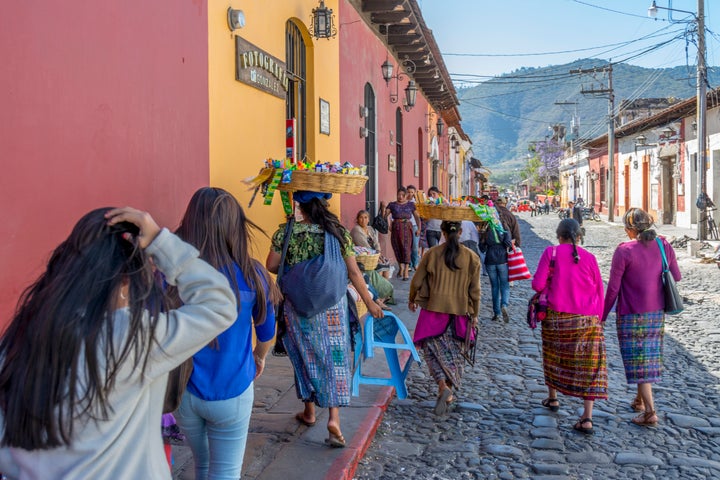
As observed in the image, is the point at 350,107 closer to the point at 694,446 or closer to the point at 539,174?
the point at 694,446

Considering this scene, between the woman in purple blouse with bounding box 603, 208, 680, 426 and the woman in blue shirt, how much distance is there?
10.4 ft

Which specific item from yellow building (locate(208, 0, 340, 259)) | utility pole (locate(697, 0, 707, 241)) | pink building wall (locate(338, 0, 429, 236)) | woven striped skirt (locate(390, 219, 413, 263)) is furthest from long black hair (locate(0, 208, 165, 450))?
utility pole (locate(697, 0, 707, 241))

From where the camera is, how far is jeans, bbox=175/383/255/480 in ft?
8.87

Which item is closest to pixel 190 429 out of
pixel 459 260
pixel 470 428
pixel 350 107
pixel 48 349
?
pixel 48 349

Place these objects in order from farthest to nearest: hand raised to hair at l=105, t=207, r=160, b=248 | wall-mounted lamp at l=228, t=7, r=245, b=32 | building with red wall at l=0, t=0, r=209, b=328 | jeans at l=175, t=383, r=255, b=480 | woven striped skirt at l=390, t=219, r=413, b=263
A: woven striped skirt at l=390, t=219, r=413, b=263 → wall-mounted lamp at l=228, t=7, r=245, b=32 → building with red wall at l=0, t=0, r=209, b=328 → jeans at l=175, t=383, r=255, b=480 → hand raised to hair at l=105, t=207, r=160, b=248

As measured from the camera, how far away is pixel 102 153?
387cm

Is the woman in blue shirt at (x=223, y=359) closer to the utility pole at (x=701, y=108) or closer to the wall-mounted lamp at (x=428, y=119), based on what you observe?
the wall-mounted lamp at (x=428, y=119)

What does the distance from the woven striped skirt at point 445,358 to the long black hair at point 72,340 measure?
152 inches

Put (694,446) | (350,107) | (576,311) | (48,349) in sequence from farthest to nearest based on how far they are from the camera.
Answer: (350,107) < (576,311) < (694,446) < (48,349)

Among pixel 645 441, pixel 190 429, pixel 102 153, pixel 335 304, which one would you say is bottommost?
pixel 645 441

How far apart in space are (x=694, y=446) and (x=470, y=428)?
4.81 feet

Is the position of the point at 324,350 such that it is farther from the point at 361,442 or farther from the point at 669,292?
the point at 669,292

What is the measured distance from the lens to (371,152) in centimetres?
1220

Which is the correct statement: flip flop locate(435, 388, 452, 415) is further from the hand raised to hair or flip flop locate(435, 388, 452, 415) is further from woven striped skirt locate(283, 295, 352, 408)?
the hand raised to hair
